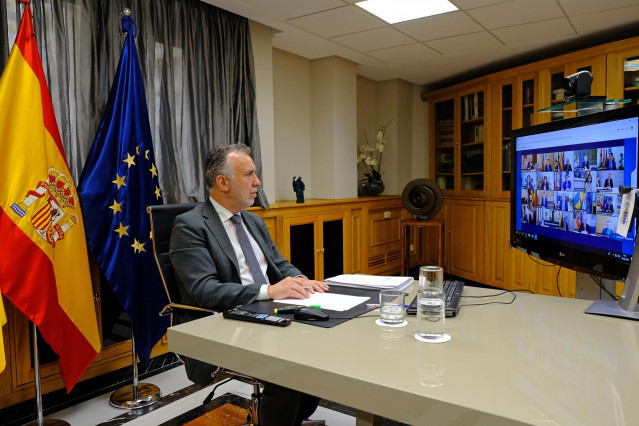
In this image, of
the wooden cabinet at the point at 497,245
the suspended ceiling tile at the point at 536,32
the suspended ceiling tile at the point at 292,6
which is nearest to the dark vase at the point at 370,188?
the wooden cabinet at the point at 497,245

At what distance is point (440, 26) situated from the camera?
3811 millimetres

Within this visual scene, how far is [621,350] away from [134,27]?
104 inches

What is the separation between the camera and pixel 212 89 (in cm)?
330

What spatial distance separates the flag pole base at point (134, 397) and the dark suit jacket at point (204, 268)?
96cm

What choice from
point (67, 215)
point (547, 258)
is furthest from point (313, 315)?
point (67, 215)

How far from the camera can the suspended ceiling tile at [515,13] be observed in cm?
335

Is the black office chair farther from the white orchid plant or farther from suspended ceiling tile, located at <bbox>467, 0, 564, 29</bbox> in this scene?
the white orchid plant

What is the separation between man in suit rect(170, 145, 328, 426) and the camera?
1.56 meters

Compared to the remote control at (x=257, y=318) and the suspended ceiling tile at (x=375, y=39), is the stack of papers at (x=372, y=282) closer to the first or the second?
the remote control at (x=257, y=318)

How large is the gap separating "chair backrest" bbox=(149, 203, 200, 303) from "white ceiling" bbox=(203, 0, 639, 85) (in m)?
1.88

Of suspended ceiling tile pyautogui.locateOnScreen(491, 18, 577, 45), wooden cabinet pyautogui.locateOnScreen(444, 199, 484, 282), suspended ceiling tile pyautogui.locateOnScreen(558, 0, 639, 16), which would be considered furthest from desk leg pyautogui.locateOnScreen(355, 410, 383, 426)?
wooden cabinet pyautogui.locateOnScreen(444, 199, 484, 282)

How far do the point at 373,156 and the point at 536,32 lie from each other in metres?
2.27

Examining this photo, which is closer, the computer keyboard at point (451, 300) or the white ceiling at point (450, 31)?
the computer keyboard at point (451, 300)

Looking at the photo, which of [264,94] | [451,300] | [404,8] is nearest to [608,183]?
[451,300]
